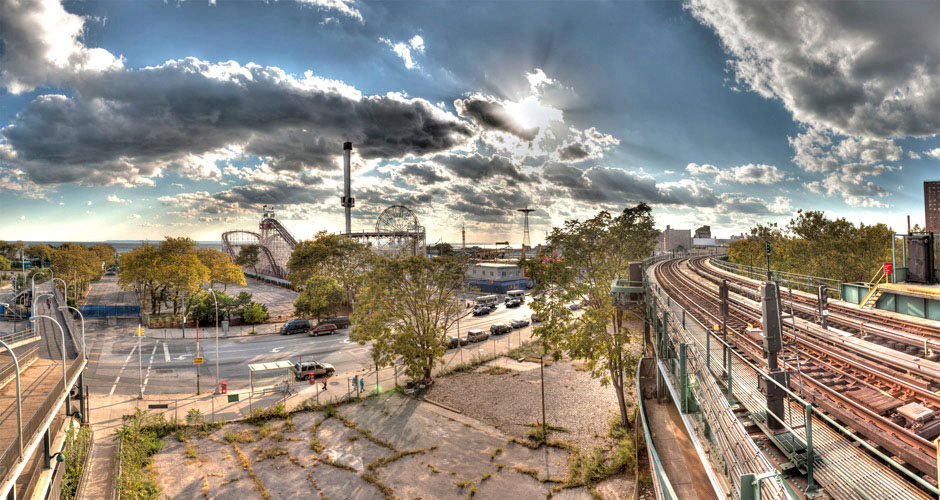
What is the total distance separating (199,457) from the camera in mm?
18172

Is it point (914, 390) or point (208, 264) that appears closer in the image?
point (914, 390)

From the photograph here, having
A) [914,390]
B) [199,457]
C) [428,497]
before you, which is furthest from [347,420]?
[914,390]

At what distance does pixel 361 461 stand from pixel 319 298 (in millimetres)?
27353

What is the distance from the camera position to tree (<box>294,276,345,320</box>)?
43.0 meters

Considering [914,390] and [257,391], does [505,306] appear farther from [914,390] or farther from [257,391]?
[914,390]

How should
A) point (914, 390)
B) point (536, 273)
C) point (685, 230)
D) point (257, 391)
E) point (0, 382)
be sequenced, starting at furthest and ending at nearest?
point (685, 230)
point (257, 391)
point (536, 273)
point (0, 382)
point (914, 390)

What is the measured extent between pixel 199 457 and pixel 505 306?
4294 cm

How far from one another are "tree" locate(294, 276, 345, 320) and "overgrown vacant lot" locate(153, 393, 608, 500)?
70.1 ft

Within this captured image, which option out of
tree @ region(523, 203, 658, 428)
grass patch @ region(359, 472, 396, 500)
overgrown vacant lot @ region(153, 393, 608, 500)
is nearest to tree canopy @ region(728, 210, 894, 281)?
tree @ region(523, 203, 658, 428)

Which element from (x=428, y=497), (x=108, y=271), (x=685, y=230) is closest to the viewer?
(x=428, y=497)

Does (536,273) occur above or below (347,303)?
above

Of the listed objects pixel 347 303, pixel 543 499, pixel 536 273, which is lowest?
pixel 543 499

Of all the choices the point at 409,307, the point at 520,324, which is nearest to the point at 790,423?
the point at 409,307

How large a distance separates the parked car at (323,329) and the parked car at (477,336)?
13738 millimetres
